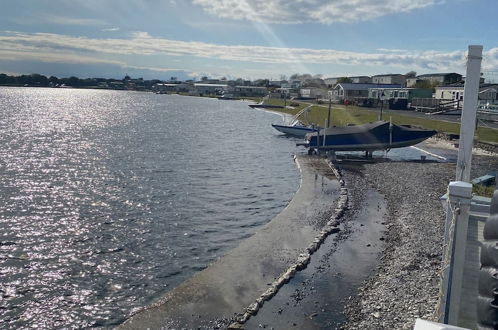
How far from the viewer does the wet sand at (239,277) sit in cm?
1344

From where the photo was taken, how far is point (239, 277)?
16.5 meters

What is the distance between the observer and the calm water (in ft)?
51.5

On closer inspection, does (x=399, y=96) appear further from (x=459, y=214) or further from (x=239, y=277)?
(x=459, y=214)

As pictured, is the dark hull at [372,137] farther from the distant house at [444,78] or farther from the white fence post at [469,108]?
the distant house at [444,78]

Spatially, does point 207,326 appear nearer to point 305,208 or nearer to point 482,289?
point 482,289

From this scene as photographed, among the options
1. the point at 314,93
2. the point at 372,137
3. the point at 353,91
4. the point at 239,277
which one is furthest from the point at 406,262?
the point at 314,93

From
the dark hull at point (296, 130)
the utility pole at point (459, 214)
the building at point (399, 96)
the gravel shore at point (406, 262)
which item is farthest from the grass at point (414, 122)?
the utility pole at point (459, 214)

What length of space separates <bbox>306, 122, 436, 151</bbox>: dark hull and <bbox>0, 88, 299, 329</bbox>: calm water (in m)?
5.47

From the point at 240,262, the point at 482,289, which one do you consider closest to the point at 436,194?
the point at 240,262

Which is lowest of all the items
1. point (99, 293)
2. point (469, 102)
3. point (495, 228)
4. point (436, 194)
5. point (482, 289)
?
point (99, 293)

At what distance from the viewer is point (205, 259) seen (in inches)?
763

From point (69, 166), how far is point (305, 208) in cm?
2606

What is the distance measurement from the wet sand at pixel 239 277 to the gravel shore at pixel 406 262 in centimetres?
346

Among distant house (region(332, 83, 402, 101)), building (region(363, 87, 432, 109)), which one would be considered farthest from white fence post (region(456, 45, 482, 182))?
distant house (region(332, 83, 402, 101))
